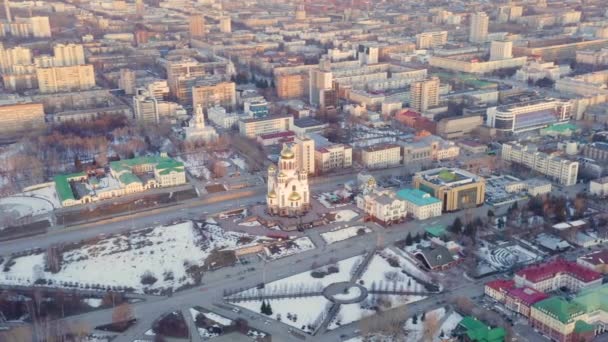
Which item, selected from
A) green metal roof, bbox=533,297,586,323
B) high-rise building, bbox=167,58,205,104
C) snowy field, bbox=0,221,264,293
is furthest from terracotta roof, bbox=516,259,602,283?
high-rise building, bbox=167,58,205,104

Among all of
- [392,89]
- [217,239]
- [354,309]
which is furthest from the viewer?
[392,89]

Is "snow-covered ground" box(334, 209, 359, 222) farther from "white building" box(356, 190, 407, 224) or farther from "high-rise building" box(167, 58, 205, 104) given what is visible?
A: "high-rise building" box(167, 58, 205, 104)

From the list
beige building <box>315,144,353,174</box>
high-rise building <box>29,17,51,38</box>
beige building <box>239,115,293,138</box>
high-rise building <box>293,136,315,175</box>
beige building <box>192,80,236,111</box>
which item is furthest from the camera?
high-rise building <box>29,17,51,38</box>

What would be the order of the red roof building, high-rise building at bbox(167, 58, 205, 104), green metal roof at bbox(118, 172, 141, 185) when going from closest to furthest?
1. the red roof building
2. green metal roof at bbox(118, 172, 141, 185)
3. high-rise building at bbox(167, 58, 205, 104)

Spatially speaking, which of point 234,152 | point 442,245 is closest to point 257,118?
point 234,152

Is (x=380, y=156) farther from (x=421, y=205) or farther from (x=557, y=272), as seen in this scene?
(x=557, y=272)

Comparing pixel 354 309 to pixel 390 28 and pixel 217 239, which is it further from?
pixel 390 28
